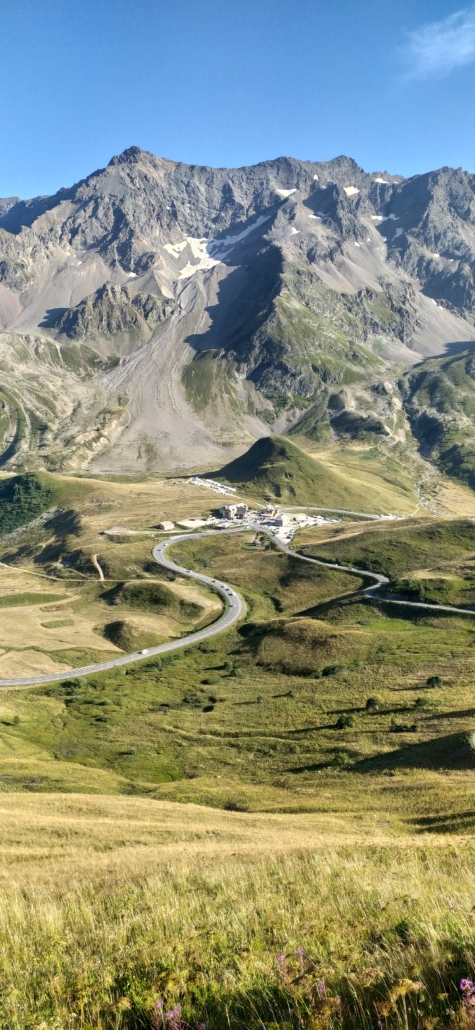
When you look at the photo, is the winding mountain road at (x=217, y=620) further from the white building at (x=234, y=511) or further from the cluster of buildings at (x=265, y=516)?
the white building at (x=234, y=511)

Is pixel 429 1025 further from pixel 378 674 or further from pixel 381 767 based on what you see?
pixel 378 674

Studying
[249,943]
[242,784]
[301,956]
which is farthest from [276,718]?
[301,956]

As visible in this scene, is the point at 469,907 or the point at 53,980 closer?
the point at 53,980

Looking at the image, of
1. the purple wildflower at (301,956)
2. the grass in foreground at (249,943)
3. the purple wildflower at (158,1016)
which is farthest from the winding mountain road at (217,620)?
the purple wildflower at (158,1016)

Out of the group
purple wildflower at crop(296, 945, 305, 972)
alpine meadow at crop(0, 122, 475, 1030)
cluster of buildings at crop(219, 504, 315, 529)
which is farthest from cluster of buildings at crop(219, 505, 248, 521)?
purple wildflower at crop(296, 945, 305, 972)

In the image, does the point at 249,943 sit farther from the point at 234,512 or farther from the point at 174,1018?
the point at 234,512

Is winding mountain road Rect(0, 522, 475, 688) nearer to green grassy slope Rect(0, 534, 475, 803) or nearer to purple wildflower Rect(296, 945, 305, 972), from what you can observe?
green grassy slope Rect(0, 534, 475, 803)

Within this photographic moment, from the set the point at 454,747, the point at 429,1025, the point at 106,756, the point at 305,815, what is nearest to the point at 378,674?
the point at 454,747

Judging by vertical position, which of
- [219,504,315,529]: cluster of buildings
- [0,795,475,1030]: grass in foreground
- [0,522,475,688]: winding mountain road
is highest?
[0,795,475,1030]: grass in foreground
